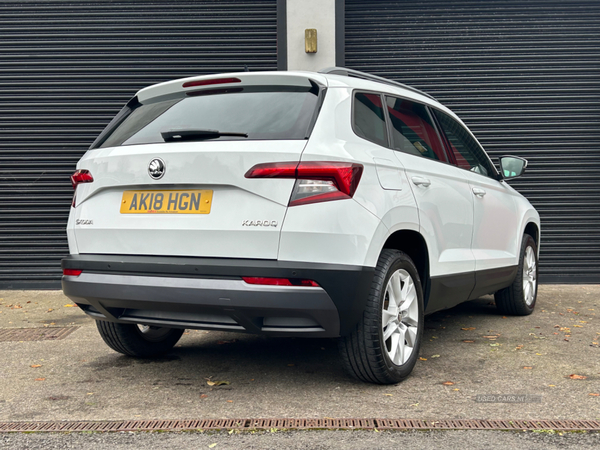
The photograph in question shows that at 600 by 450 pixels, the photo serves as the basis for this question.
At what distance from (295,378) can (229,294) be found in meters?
1.02

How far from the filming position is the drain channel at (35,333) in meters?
5.19

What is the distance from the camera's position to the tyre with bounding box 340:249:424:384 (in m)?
3.33

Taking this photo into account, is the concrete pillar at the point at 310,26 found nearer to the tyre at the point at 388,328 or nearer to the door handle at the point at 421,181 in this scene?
the door handle at the point at 421,181

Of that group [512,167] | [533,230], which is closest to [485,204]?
[512,167]

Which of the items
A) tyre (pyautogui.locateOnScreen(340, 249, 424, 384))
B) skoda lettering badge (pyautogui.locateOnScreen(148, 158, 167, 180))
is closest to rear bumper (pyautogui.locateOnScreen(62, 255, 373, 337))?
tyre (pyautogui.locateOnScreen(340, 249, 424, 384))

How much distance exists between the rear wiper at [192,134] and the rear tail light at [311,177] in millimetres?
293

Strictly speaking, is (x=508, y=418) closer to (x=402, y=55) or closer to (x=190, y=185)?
(x=190, y=185)

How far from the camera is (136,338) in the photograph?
13.8 feet

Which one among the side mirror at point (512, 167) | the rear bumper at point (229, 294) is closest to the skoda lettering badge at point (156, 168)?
the rear bumper at point (229, 294)

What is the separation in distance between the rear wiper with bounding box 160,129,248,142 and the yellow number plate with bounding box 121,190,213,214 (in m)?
0.31

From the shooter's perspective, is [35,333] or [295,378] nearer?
[295,378]

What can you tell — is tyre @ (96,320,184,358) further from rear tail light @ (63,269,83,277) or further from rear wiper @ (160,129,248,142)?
rear wiper @ (160,129,248,142)

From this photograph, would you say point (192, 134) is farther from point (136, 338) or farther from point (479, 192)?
point (479, 192)

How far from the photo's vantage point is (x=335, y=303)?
10.1 ft
